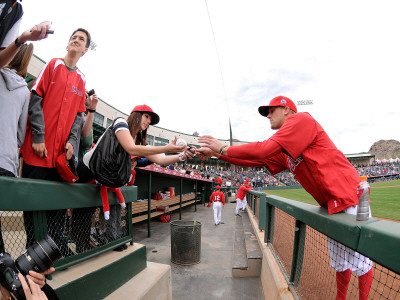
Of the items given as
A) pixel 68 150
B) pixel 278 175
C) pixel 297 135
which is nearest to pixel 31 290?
pixel 68 150

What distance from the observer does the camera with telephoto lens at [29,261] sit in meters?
1.12

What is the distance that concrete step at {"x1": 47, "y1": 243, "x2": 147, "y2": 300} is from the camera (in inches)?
67.6

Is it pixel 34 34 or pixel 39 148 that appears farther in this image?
pixel 39 148

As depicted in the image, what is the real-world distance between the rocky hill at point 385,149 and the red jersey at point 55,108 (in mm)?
139489

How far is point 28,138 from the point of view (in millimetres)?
1902

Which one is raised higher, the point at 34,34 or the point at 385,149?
the point at 385,149

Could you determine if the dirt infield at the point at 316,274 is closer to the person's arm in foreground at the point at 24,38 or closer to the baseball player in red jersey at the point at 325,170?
the baseball player in red jersey at the point at 325,170

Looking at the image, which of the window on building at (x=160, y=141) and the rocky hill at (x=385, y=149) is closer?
the window on building at (x=160, y=141)

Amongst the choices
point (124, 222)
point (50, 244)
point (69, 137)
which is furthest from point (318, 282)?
point (69, 137)

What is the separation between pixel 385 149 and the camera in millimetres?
115500

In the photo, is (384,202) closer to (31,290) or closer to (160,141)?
(31,290)

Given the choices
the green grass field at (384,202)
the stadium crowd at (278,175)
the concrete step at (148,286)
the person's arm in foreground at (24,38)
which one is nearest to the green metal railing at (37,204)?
the concrete step at (148,286)

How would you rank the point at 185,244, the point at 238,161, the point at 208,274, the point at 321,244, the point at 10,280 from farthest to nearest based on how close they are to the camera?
the point at 185,244 → the point at 208,274 → the point at 238,161 → the point at 321,244 → the point at 10,280

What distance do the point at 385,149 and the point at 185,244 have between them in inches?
5757
